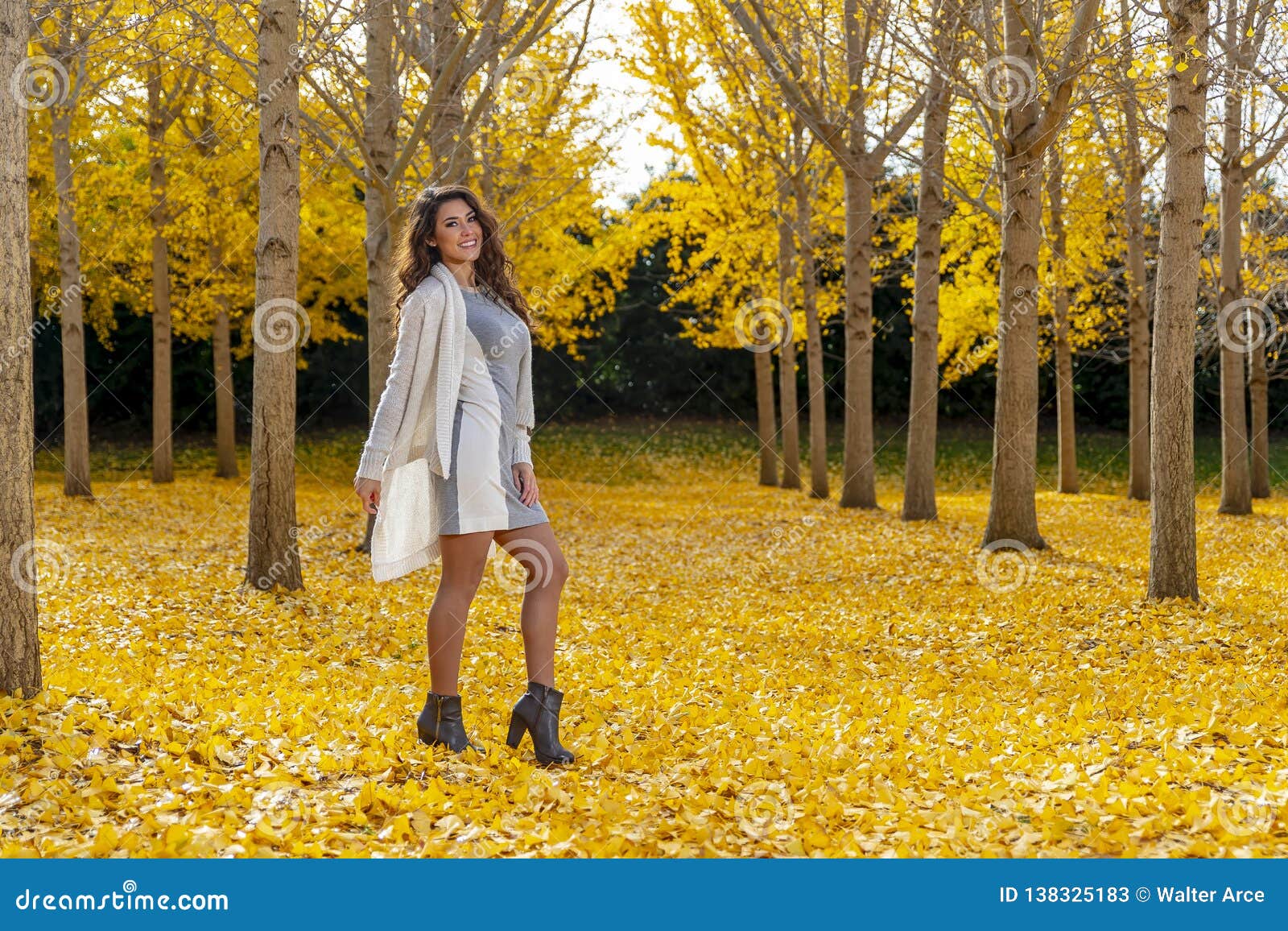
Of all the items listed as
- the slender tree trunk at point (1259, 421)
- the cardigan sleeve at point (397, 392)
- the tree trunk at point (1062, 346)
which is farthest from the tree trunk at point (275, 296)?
the slender tree trunk at point (1259, 421)

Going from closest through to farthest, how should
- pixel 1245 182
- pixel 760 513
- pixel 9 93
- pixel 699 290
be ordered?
pixel 9 93 < pixel 1245 182 < pixel 760 513 < pixel 699 290

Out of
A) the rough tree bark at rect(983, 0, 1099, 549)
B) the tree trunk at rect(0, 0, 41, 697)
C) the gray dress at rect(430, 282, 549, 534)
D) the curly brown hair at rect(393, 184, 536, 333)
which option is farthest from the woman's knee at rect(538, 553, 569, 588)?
the rough tree bark at rect(983, 0, 1099, 549)

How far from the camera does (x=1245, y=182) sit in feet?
41.9

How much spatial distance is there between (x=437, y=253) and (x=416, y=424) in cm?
61

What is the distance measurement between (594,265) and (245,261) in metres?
5.44

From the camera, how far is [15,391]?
3.96 meters

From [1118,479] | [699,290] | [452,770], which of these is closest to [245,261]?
[699,290]

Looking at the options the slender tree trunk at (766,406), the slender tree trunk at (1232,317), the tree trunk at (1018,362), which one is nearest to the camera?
the tree trunk at (1018,362)

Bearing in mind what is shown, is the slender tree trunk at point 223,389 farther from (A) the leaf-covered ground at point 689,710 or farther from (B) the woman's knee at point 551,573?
(B) the woman's knee at point 551,573

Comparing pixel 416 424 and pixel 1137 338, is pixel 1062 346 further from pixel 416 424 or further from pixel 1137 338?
pixel 416 424

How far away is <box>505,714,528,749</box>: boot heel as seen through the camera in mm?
3721

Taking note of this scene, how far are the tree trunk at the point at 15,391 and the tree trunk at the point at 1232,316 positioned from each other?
35.5 ft

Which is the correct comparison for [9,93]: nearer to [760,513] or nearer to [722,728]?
[722,728]

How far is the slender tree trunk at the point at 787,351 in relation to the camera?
1581 centimetres
